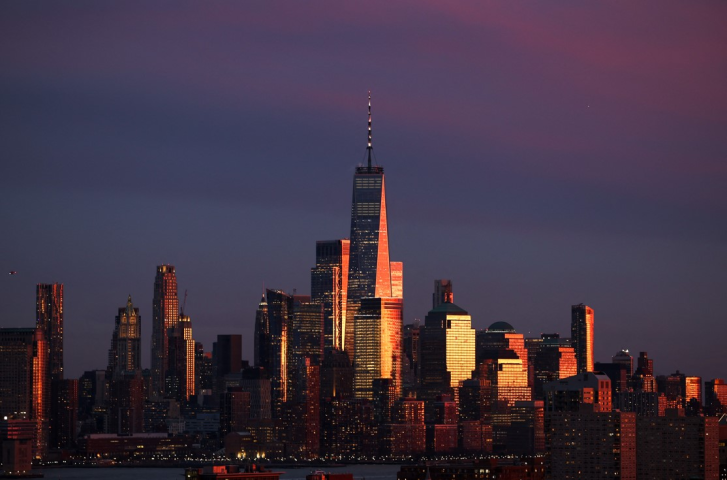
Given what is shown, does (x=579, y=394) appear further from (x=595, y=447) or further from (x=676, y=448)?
(x=595, y=447)

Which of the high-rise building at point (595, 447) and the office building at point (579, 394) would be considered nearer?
the high-rise building at point (595, 447)

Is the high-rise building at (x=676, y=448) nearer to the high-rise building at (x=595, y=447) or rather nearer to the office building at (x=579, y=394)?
the high-rise building at (x=595, y=447)

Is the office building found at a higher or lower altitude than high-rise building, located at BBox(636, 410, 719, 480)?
higher

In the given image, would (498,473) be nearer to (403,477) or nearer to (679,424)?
(403,477)

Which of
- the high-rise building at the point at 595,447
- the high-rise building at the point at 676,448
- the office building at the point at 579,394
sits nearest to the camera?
the high-rise building at the point at 595,447

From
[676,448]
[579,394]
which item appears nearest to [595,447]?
[676,448]

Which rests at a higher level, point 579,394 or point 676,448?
point 579,394

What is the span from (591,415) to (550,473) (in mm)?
6088

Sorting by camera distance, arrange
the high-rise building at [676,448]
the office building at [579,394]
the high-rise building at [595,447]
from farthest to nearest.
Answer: the office building at [579,394], the high-rise building at [676,448], the high-rise building at [595,447]

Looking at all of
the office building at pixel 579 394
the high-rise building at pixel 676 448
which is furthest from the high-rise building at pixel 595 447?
the office building at pixel 579 394

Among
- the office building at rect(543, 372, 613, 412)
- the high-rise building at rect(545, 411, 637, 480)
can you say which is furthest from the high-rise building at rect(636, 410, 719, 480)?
the office building at rect(543, 372, 613, 412)

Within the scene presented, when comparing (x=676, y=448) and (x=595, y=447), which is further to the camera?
(x=676, y=448)

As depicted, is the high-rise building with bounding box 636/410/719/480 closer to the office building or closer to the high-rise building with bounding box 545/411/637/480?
the high-rise building with bounding box 545/411/637/480

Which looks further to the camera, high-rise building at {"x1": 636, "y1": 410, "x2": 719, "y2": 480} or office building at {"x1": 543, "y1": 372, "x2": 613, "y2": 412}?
office building at {"x1": 543, "y1": 372, "x2": 613, "y2": 412}
